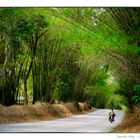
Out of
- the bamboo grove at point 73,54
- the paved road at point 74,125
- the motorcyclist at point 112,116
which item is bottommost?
the paved road at point 74,125

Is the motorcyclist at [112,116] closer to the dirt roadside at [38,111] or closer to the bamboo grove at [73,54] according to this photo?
the bamboo grove at [73,54]

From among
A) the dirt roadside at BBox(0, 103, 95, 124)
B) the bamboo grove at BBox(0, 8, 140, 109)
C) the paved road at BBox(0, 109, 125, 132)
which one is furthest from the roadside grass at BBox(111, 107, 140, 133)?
the dirt roadside at BBox(0, 103, 95, 124)

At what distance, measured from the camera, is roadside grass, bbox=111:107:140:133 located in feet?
31.9

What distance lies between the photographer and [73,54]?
11070mm

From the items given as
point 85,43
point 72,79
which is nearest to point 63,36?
point 85,43

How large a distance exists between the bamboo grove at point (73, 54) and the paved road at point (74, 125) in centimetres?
51

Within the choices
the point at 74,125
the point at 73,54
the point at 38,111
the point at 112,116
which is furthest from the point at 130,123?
the point at 38,111

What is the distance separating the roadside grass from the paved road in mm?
127

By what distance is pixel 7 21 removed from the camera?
35.6 ft

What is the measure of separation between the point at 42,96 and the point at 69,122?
2086 millimetres

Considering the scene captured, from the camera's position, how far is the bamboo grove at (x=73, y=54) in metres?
10.3

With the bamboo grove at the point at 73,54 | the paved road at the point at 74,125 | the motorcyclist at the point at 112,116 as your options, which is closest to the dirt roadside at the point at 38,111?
the bamboo grove at the point at 73,54
